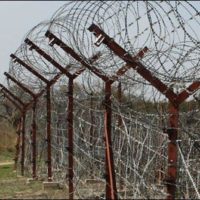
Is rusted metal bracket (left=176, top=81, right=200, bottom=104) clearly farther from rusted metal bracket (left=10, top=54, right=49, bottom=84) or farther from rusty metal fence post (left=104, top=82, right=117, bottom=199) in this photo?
rusted metal bracket (left=10, top=54, right=49, bottom=84)

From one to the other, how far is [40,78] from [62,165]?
203 centimetres

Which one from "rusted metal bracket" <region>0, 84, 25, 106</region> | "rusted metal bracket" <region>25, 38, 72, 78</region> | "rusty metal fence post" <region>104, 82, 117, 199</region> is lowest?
"rusty metal fence post" <region>104, 82, 117, 199</region>

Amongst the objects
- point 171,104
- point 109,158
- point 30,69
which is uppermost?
point 30,69

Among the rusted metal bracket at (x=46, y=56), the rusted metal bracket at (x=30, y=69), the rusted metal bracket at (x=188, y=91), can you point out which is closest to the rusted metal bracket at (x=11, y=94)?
the rusted metal bracket at (x=30, y=69)

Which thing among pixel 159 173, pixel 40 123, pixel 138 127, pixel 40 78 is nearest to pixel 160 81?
A: pixel 159 173

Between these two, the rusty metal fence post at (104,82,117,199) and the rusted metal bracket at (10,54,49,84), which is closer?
the rusty metal fence post at (104,82,117,199)

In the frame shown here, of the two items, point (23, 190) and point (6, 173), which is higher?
point (6, 173)

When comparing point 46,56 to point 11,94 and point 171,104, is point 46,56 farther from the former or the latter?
point 11,94

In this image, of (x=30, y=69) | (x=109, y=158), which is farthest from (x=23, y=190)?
(x=109, y=158)

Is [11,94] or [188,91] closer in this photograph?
[188,91]

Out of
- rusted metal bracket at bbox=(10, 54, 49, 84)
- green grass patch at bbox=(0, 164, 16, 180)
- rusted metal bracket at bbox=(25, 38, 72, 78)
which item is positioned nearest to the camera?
rusted metal bracket at bbox=(25, 38, 72, 78)

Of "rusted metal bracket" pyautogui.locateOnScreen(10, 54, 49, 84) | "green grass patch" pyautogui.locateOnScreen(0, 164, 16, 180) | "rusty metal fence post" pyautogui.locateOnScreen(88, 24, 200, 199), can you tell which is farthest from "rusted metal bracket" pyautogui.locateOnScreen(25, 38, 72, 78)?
"green grass patch" pyautogui.locateOnScreen(0, 164, 16, 180)

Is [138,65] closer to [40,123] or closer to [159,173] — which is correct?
[159,173]

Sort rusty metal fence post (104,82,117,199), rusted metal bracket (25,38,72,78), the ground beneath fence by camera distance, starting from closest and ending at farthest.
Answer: rusty metal fence post (104,82,117,199), rusted metal bracket (25,38,72,78), the ground beneath fence
